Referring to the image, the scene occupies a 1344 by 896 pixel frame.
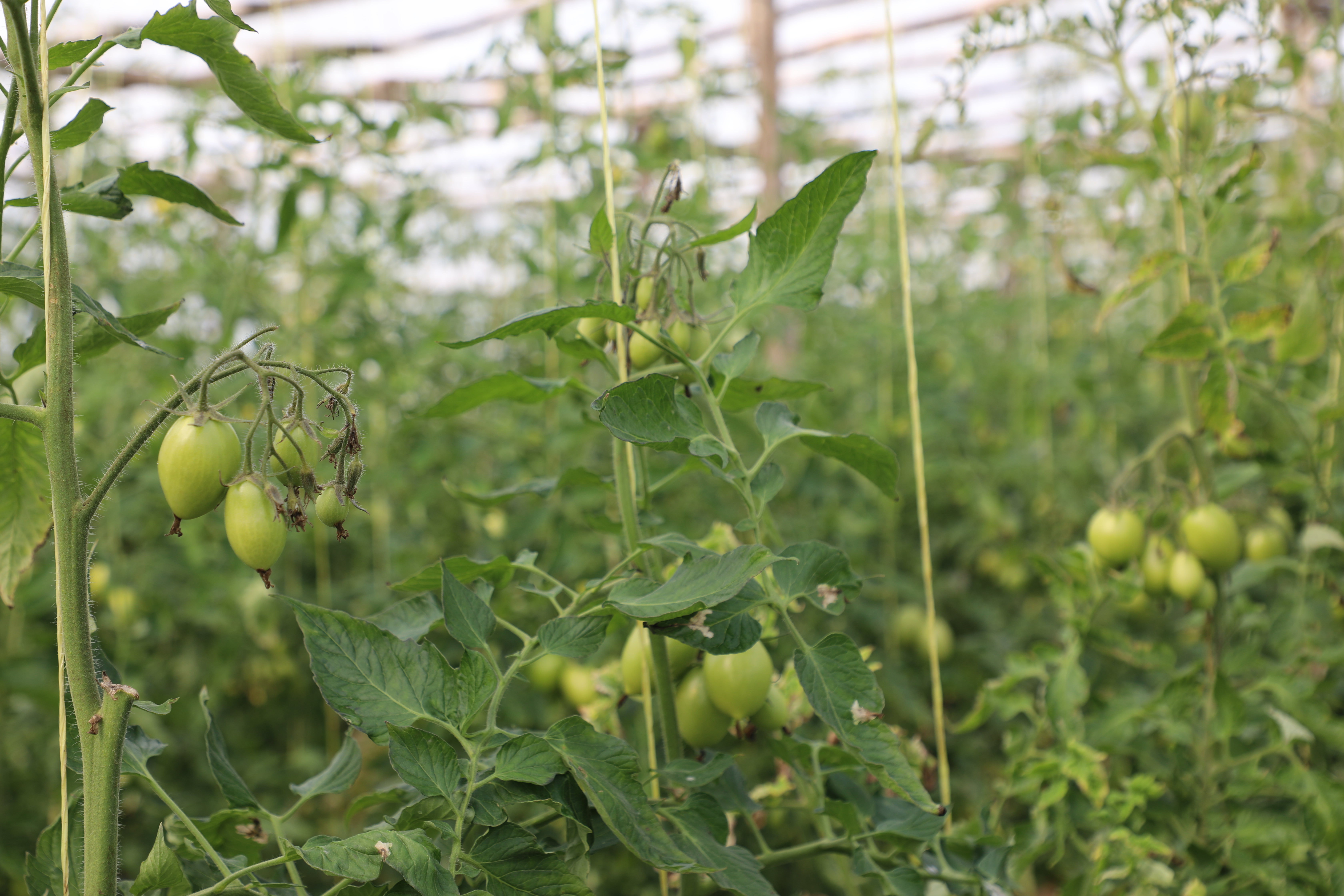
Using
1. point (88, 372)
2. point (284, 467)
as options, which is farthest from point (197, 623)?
point (284, 467)

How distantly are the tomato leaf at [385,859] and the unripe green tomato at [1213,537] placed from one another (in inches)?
42.3

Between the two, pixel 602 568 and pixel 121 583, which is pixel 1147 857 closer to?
pixel 602 568

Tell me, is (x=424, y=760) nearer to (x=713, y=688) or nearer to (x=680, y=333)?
(x=713, y=688)

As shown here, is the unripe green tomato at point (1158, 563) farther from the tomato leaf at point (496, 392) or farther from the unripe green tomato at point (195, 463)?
the unripe green tomato at point (195, 463)

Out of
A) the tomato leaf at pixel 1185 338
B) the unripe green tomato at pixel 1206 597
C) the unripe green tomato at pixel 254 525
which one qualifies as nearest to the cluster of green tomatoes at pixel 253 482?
the unripe green tomato at pixel 254 525

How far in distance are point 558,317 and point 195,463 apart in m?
0.26

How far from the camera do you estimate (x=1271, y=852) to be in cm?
→ 123

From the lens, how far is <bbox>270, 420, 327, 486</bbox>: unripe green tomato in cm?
62

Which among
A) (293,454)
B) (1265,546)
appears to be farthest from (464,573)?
(1265,546)

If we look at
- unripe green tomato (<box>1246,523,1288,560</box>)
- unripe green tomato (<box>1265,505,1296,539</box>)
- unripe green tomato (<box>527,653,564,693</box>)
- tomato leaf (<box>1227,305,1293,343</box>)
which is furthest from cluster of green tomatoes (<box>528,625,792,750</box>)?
unripe green tomato (<box>1265,505,1296,539</box>)

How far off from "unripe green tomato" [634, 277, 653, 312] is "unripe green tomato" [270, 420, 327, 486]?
320mm

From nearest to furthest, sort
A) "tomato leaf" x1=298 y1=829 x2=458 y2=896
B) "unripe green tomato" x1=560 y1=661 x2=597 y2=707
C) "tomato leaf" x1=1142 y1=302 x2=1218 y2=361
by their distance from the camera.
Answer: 1. "tomato leaf" x1=298 y1=829 x2=458 y2=896
2. "tomato leaf" x1=1142 y1=302 x2=1218 y2=361
3. "unripe green tomato" x1=560 y1=661 x2=597 y2=707

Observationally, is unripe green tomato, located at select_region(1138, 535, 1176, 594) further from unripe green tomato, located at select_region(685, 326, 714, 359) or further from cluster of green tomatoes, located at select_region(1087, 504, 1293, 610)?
unripe green tomato, located at select_region(685, 326, 714, 359)

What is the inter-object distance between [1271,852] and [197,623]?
2.10m
